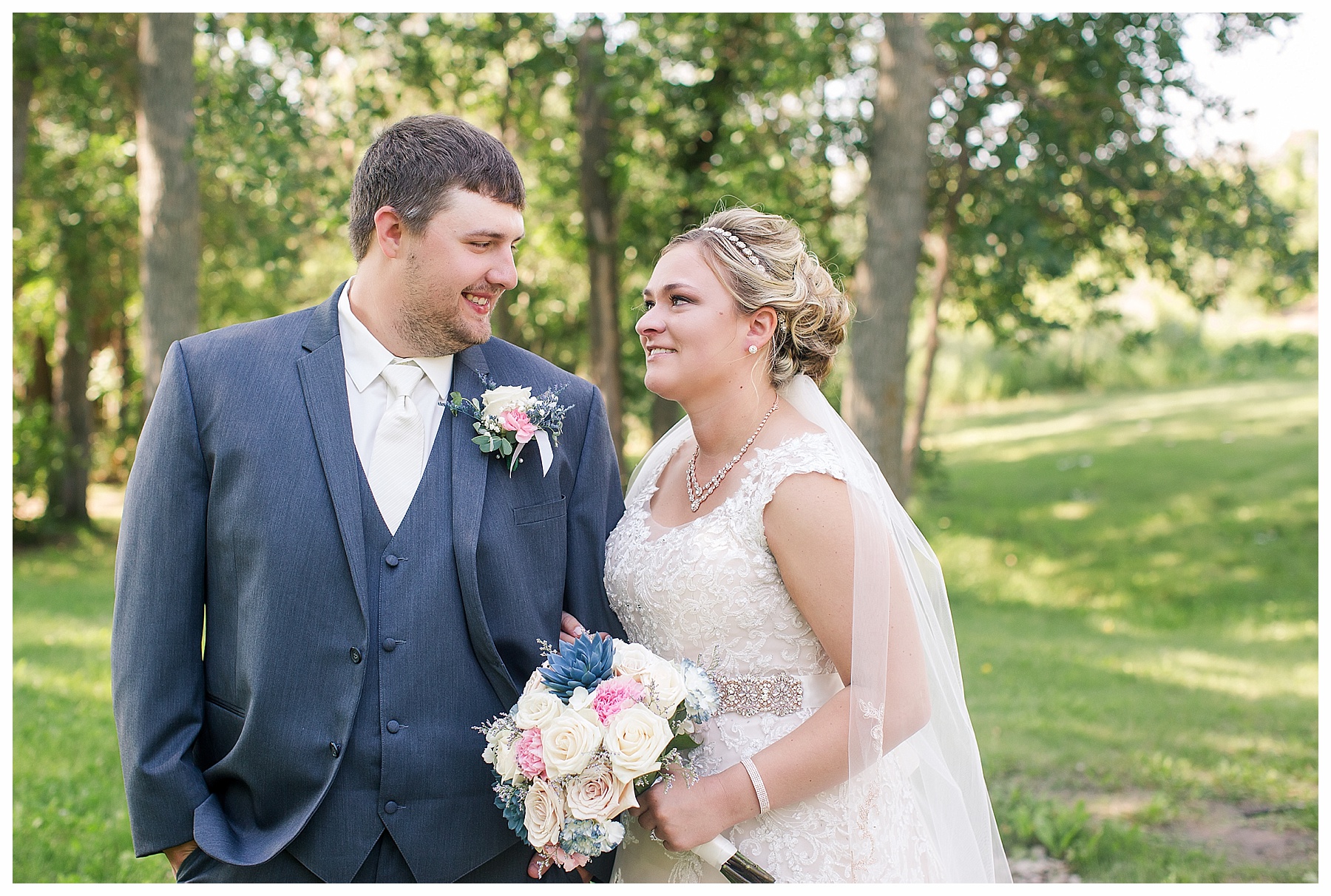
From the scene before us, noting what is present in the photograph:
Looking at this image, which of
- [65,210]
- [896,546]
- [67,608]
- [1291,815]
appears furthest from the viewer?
[65,210]

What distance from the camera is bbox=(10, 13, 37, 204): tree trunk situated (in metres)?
8.92

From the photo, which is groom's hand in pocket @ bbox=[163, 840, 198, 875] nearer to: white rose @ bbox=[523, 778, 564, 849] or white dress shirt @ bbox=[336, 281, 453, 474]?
white rose @ bbox=[523, 778, 564, 849]

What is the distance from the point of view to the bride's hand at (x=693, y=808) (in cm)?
239

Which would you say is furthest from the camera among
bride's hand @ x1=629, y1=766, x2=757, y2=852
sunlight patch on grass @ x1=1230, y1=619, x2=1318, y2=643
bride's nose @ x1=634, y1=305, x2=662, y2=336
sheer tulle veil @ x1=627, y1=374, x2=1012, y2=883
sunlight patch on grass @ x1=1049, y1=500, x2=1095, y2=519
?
sunlight patch on grass @ x1=1049, y1=500, x2=1095, y2=519

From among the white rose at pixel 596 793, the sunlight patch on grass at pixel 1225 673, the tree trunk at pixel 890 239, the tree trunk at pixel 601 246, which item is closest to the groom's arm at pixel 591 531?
the white rose at pixel 596 793

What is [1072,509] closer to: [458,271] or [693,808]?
[693,808]

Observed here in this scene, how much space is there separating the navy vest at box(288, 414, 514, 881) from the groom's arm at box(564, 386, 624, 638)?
427 millimetres

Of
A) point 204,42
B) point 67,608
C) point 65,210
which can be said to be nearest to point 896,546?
point 67,608

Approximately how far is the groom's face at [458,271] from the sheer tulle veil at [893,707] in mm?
874

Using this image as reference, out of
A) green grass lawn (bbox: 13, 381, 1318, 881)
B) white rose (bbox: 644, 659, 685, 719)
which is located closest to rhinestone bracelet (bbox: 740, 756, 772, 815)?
white rose (bbox: 644, 659, 685, 719)

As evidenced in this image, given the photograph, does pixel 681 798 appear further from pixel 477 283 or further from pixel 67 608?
pixel 67 608

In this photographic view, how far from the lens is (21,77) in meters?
9.51

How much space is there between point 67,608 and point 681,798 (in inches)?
Result: 380
